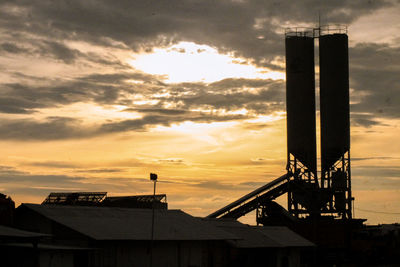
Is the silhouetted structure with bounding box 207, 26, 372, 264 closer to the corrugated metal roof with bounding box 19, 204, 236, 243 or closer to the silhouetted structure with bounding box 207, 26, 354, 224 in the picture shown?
the silhouetted structure with bounding box 207, 26, 354, 224

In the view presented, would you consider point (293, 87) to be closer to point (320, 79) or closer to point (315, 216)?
point (320, 79)

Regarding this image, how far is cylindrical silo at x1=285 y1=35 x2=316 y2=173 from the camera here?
97.8 metres

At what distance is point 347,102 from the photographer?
96875 millimetres

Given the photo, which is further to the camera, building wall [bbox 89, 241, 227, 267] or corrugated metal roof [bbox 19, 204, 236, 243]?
corrugated metal roof [bbox 19, 204, 236, 243]

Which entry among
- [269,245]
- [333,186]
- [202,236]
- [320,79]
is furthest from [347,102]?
[202,236]

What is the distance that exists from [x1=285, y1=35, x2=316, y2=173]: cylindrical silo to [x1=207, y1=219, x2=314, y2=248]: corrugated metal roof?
2091 cm

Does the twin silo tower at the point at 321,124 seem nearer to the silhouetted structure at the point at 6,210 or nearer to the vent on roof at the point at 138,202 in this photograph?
the vent on roof at the point at 138,202

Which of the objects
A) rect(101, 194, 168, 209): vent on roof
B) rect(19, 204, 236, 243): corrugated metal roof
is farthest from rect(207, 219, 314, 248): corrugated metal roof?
rect(101, 194, 168, 209): vent on roof

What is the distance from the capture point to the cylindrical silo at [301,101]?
97812 millimetres

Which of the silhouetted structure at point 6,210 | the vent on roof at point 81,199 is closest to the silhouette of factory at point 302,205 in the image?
the vent on roof at point 81,199

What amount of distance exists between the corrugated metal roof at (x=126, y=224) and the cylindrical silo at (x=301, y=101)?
31383mm

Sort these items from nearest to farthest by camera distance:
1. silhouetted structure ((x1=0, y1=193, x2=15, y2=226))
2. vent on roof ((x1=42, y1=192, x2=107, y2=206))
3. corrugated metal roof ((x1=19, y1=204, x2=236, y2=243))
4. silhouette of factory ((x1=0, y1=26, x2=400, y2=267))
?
corrugated metal roof ((x1=19, y1=204, x2=236, y2=243)) < silhouetted structure ((x1=0, y1=193, x2=15, y2=226)) < silhouette of factory ((x1=0, y1=26, x2=400, y2=267)) < vent on roof ((x1=42, y1=192, x2=107, y2=206))

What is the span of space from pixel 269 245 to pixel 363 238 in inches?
1278

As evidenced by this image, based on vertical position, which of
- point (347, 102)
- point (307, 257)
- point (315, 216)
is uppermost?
point (347, 102)
